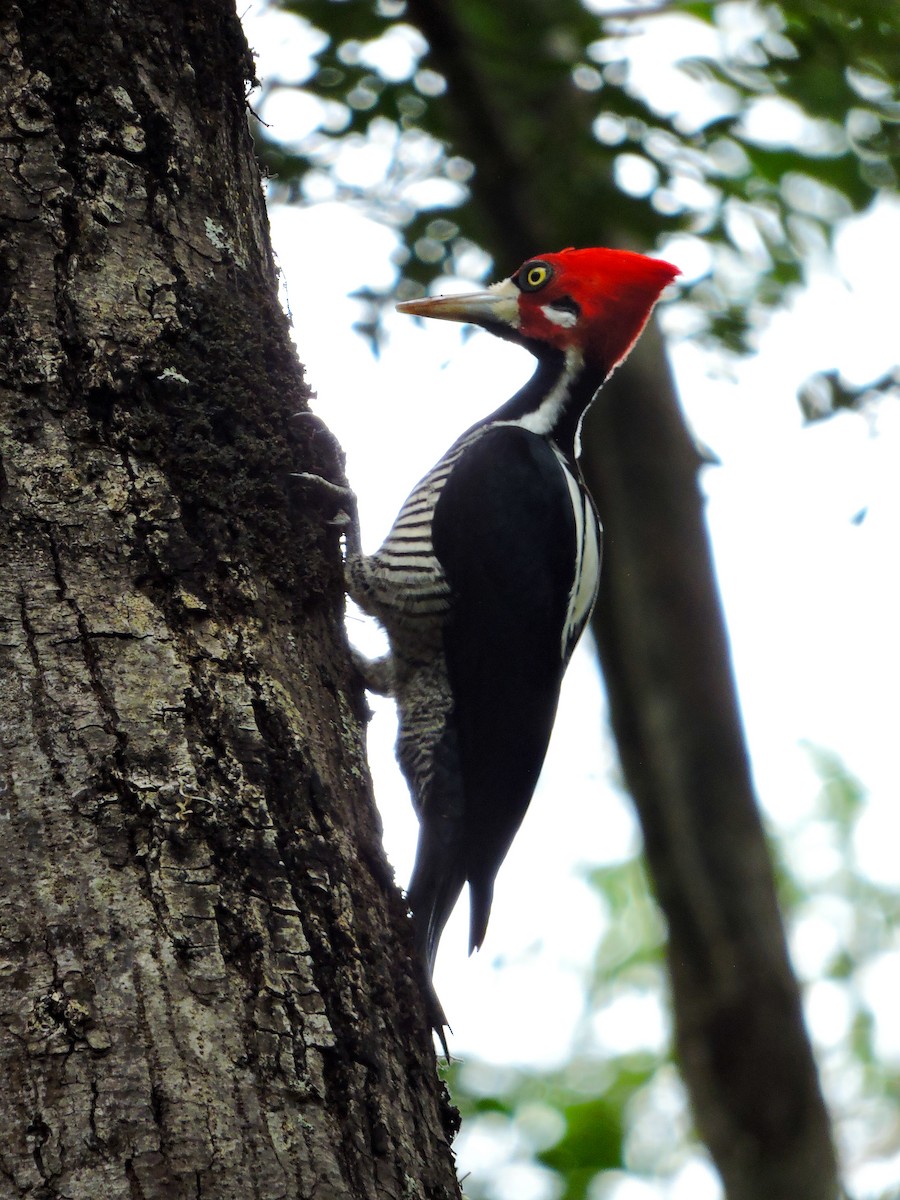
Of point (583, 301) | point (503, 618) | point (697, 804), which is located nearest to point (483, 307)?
point (583, 301)

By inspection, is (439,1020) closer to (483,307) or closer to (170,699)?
(170,699)

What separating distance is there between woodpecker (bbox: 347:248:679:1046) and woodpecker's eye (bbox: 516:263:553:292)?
316 millimetres

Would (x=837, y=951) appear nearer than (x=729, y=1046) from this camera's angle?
No

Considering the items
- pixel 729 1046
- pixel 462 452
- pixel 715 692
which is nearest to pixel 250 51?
pixel 462 452

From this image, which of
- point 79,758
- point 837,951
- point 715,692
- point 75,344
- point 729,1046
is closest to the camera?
point 79,758

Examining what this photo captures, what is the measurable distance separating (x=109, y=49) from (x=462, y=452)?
1691 mm

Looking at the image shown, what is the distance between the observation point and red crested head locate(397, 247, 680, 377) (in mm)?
3783

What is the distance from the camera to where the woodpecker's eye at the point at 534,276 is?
3.83m

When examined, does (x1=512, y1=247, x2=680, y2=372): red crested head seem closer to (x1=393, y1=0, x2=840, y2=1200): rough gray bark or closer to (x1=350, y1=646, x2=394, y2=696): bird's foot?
(x1=393, y1=0, x2=840, y2=1200): rough gray bark

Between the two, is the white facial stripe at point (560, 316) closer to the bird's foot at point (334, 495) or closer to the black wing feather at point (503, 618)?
the black wing feather at point (503, 618)

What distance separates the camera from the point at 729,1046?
317 cm

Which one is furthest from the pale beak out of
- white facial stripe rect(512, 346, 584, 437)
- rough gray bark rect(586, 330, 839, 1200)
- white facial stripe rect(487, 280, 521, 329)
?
rough gray bark rect(586, 330, 839, 1200)

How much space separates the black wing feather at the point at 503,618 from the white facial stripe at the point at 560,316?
0.58m

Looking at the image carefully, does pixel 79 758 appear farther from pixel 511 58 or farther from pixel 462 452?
pixel 511 58
